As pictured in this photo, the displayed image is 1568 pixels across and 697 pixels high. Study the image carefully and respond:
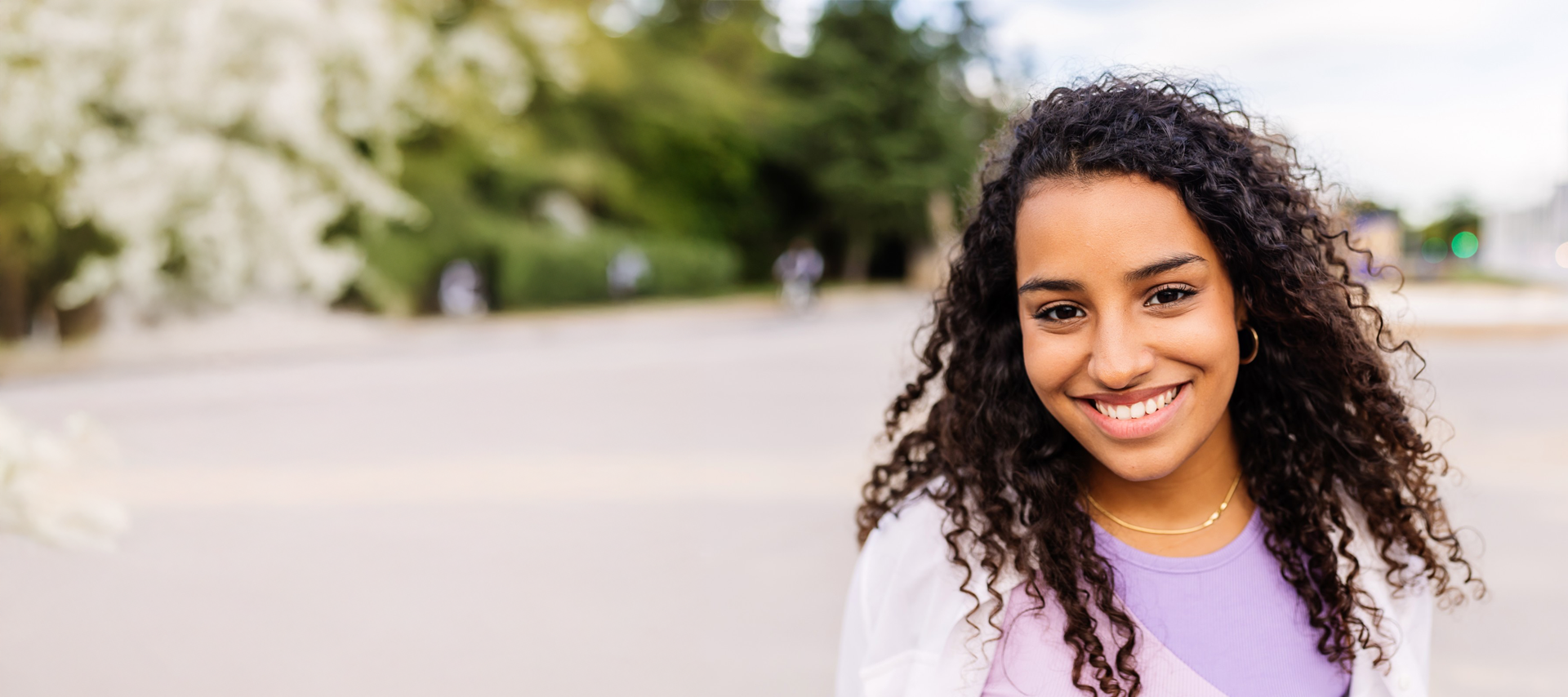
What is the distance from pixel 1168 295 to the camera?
5.29 ft

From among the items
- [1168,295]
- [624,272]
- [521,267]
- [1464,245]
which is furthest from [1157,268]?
[624,272]

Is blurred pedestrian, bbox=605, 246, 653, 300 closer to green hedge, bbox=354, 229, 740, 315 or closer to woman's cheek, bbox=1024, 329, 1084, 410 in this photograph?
green hedge, bbox=354, 229, 740, 315

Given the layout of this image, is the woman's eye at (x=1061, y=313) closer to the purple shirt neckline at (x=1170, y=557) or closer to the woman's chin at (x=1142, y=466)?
the woman's chin at (x=1142, y=466)

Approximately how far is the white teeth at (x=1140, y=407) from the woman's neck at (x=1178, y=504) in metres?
0.17

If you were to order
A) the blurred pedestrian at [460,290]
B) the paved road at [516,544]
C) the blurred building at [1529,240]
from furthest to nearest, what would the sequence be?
the blurred building at [1529,240] < the blurred pedestrian at [460,290] < the paved road at [516,544]

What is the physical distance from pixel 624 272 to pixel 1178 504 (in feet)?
83.4

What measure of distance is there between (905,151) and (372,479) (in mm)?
28876

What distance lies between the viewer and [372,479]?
7434 mm

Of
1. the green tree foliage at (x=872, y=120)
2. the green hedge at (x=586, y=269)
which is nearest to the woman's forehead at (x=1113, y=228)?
the green hedge at (x=586, y=269)

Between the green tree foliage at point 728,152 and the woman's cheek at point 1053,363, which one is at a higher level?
the green tree foliage at point 728,152

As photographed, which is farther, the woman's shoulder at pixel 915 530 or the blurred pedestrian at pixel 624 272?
the blurred pedestrian at pixel 624 272

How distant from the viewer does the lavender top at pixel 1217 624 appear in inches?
65.4

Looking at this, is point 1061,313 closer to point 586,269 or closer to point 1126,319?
point 1126,319

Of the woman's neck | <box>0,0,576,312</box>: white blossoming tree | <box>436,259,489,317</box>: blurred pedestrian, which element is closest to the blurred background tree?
<box>0,0,576,312</box>: white blossoming tree
